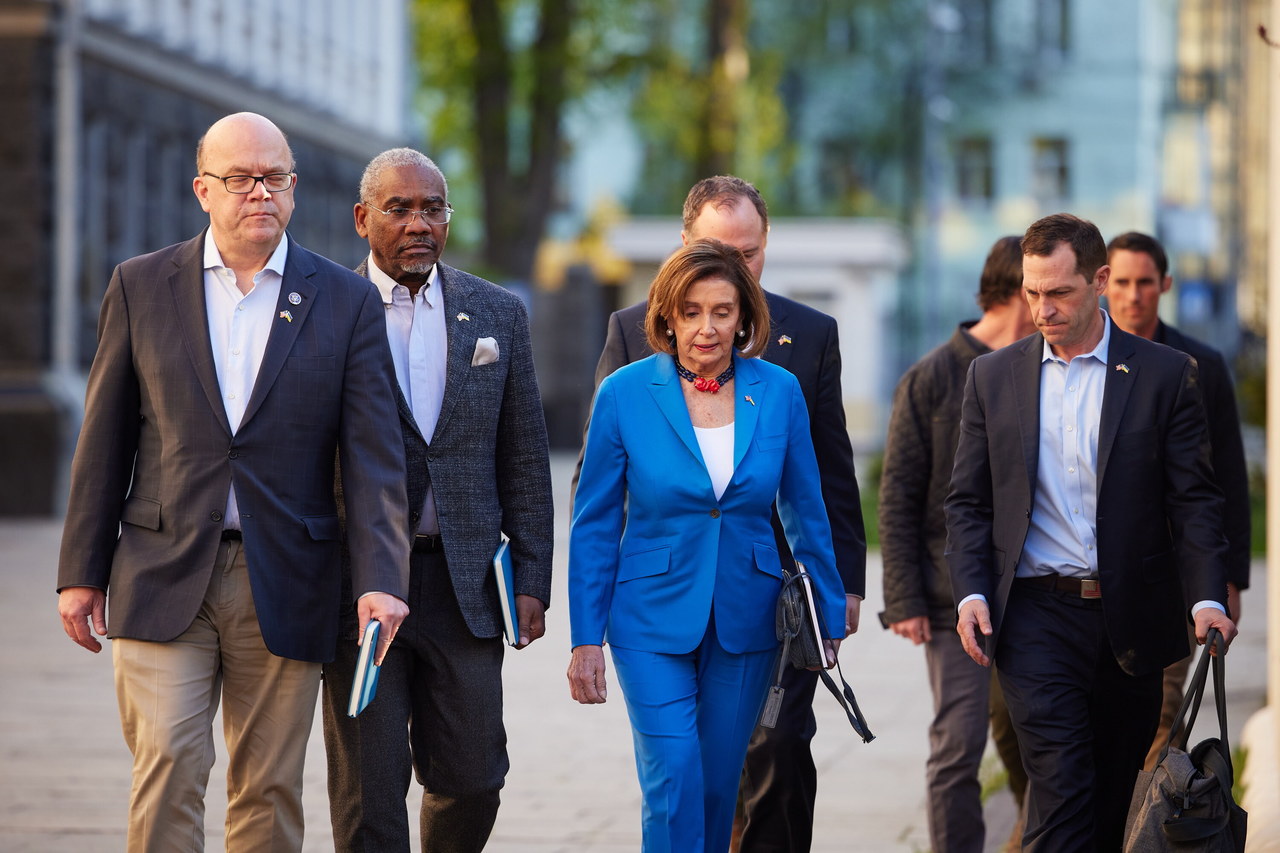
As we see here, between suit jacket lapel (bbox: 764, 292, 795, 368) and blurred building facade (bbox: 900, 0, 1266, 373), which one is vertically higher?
blurred building facade (bbox: 900, 0, 1266, 373)

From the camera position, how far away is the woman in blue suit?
504cm

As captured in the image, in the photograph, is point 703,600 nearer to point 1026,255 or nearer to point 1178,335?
point 1026,255

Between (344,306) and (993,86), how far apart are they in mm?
52454

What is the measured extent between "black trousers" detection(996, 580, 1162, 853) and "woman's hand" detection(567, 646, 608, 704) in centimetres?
117

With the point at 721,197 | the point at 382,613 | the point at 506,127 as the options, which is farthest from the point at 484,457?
the point at 506,127

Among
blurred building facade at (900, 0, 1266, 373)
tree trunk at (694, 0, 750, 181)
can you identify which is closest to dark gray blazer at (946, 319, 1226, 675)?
tree trunk at (694, 0, 750, 181)

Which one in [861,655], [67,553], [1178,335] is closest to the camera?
[67,553]

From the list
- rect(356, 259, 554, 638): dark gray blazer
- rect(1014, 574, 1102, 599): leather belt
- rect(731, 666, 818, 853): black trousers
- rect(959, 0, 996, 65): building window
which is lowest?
rect(731, 666, 818, 853): black trousers

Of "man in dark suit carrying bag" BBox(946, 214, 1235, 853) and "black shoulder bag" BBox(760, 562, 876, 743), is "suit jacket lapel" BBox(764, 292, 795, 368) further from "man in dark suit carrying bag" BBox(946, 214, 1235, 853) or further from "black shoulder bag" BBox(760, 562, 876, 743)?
"black shoulder bag" BBox(760, 562, 876, 743)

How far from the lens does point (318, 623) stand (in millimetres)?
4898

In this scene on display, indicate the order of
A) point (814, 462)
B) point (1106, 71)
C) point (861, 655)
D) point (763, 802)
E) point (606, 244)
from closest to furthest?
point (814, 462)
point (763, 802)
point (861, 655)
point (606, 244)
point (1106, 71)

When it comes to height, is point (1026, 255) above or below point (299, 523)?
above

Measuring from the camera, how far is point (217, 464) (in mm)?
4785

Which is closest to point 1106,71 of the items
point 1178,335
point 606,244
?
point 606,244
